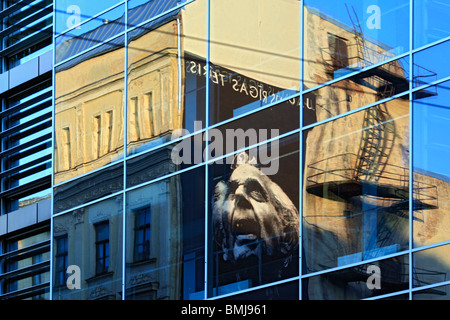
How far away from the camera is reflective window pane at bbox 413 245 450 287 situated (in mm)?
14695

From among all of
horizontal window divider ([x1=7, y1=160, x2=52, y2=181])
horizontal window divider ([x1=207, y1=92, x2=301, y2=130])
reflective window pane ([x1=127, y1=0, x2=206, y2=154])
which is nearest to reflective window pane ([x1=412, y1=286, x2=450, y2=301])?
horizontal window divider ([x1=207, y1=92, x2=301, y2=130])

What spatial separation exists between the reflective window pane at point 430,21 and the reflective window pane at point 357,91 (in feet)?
1.42

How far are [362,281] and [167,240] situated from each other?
467cm

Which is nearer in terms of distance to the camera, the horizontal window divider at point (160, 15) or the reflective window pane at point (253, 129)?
the reflective window pane at point (253, 129)

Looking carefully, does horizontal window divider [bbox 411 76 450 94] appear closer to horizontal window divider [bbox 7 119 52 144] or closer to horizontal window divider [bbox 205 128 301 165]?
horizontal window divider [bbox 205 128 301 165]

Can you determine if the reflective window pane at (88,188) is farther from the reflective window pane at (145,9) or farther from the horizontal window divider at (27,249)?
the reflective window pane at (145,9)

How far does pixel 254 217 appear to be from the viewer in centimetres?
1788

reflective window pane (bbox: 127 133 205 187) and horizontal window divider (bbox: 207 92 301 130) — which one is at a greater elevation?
horizontal window divider (bbox: 207 92 301 130)

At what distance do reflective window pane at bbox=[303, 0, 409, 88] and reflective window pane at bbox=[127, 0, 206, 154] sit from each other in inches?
104

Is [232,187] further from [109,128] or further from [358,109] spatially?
[109,128]

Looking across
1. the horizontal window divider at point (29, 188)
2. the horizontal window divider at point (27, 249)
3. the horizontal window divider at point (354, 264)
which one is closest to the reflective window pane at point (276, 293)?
the horizontal window divider at point (354, 264)

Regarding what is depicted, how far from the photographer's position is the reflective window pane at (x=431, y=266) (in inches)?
579
